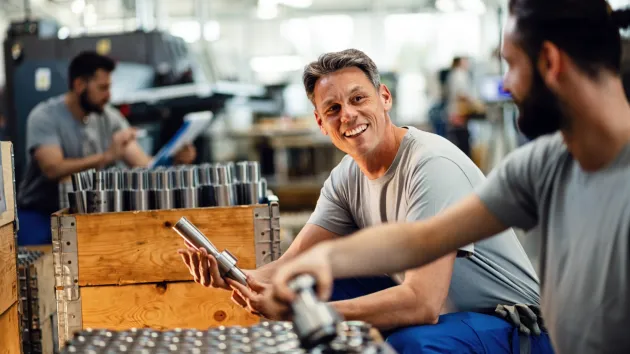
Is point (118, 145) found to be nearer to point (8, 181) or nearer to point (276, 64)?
point (8, 181)

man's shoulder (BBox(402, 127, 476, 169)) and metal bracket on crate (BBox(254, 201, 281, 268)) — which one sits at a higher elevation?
man's shoulder (BBox(402, 127, 476, 169))

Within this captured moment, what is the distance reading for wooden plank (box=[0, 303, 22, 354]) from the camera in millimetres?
2607

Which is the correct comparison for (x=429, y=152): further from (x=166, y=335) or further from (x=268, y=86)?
(x=268, y=86)

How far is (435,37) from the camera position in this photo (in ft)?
64.7

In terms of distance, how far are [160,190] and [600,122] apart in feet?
6.00

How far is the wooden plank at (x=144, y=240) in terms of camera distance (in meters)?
2.80

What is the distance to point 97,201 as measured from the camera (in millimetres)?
2822

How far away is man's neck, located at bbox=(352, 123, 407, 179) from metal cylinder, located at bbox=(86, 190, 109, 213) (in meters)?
0.99

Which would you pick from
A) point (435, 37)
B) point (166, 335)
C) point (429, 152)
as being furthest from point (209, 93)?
point (435, 37)

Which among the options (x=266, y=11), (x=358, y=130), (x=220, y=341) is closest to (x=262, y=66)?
(x=266, y=11)

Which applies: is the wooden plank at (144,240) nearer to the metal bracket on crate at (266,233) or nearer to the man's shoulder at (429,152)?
the metal bracket on crate at (266,233)

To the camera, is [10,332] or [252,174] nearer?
[10,332]

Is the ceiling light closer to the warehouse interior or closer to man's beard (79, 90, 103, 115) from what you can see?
the warehouse interior

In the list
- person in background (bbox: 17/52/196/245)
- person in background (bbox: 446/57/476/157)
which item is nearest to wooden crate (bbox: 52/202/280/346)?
person in background (bbox: 17/52/196/245)
